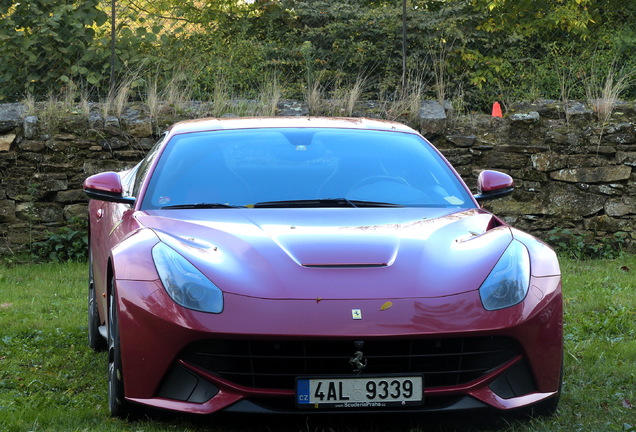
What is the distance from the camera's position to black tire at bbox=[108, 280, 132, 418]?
407 cm

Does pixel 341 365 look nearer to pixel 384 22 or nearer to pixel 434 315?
pixel 434 315

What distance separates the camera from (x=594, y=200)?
10.6m

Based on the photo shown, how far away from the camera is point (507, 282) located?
4035mm

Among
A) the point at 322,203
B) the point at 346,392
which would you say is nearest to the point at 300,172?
the point at 322,203

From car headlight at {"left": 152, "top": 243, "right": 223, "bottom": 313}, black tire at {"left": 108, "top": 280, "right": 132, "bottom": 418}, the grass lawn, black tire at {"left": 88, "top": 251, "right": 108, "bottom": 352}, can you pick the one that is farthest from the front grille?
black tire at {"left": 88, "top": 251, "right": 108, "bottom": 352}

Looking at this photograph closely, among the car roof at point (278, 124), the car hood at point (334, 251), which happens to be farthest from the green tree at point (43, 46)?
the car hood at point (334, 251)

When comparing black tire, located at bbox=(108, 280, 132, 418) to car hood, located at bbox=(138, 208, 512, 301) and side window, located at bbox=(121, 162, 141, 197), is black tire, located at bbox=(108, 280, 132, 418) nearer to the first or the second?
car hood, located at bbox=(138, 208, 512, 301)

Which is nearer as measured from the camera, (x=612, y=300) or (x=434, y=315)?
(x=434, y=315)

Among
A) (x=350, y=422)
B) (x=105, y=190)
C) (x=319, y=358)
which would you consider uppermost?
(x=105, y=190)

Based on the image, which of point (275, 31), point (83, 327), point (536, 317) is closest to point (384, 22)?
point (275, 31)

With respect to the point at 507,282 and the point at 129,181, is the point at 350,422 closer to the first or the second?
the point at 507,282

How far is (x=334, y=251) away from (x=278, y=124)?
5.69 ft

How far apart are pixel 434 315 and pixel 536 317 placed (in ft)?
1.48

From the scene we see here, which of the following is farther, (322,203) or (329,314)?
(322,203)
